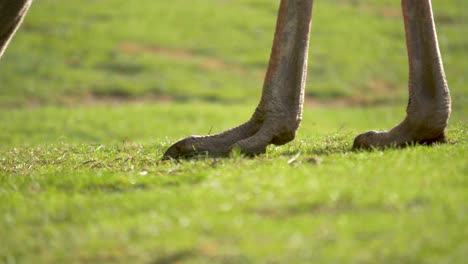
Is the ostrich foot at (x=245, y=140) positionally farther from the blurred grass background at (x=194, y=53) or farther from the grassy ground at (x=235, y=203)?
the blurred grass background at (x=194, y=53)

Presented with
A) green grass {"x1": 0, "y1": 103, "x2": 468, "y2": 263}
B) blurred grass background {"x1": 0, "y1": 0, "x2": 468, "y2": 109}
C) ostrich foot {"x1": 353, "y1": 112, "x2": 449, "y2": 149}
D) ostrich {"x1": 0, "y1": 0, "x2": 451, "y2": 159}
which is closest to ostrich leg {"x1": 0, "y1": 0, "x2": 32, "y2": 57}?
ostrich {"x1": 0, "y1": 0, "x2": 451, "y2": 159}

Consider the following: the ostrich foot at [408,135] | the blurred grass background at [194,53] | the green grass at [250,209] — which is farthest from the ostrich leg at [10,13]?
the blurred grass background at [194,53]

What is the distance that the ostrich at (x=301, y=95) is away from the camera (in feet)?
22.3

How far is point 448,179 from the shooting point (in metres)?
5.30

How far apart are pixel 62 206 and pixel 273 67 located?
8.20 ft

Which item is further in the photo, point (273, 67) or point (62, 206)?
point (273, 67)

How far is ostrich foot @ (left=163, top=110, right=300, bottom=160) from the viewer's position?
6.82 metres

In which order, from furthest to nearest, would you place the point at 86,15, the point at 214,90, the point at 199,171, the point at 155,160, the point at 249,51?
the point at 86,15 < the point at 249,51 < the point at 214,90 < the point at 155,160 < the point at 199,171

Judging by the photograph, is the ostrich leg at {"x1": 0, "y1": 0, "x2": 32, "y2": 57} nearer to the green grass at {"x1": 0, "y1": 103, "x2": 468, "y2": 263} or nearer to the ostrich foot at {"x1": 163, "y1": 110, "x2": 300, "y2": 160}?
the green grass at {"x1": 0, "y1": 103, "x2": 468, "y2": 263}

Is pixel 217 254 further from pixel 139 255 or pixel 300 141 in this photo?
pixel 300 141

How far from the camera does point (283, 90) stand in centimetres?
697

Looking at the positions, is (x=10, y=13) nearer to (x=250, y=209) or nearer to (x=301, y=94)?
(x=301, y=94)

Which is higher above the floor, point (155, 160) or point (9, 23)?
point (9, 23)

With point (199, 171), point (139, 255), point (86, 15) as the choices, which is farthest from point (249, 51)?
point (139, 255)
